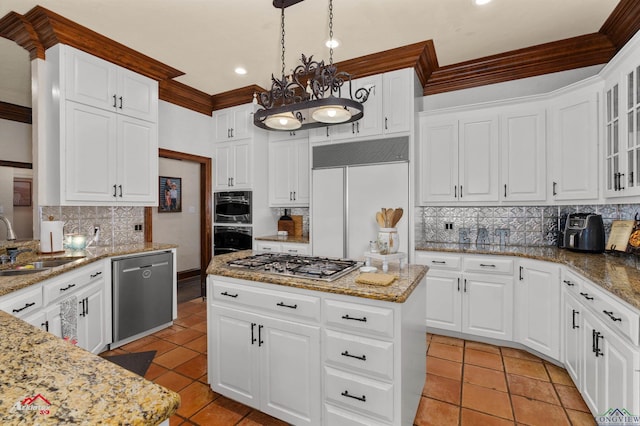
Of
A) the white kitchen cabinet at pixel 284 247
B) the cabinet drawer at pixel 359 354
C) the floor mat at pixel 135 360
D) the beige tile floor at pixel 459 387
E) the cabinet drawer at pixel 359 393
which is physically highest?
the white kitchen cabinet at pixel 284 247

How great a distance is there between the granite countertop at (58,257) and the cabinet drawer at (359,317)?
175 cm

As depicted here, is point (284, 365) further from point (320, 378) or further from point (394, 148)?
point (394, 148)

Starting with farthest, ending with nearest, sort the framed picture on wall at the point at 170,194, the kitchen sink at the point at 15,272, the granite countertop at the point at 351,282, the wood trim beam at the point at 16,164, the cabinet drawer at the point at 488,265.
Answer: the framed picture on wall at the point at 170,194 → the cabinet drawer at the point at 488,265 → the wood trim beam at the point at 16,164 → the kitchen sink at the point at 15,272 → the granite countertop at the point at 351,282

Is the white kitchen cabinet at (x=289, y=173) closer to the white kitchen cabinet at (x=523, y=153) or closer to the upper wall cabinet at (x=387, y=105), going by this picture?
the upper wall cabinet at (x=387, y=105)

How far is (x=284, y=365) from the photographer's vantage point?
1.82m

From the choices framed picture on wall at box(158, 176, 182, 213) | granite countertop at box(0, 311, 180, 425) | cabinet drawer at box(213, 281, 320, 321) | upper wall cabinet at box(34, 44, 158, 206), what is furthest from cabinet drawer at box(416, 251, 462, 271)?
framed picture on wall at box(158, 176, 182, 213)

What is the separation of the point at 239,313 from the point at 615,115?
3.19 metres

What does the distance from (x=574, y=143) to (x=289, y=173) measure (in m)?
3.17

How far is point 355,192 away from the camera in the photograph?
136 inches

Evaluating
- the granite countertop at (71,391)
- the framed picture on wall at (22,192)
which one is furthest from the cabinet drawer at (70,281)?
the granite countertop at (71,391)

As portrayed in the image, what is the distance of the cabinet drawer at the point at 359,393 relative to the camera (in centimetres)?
156

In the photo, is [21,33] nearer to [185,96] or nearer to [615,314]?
[185,96]

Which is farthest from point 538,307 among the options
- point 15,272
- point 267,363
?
point 15,272

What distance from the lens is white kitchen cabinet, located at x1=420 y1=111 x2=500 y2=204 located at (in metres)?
3.20
